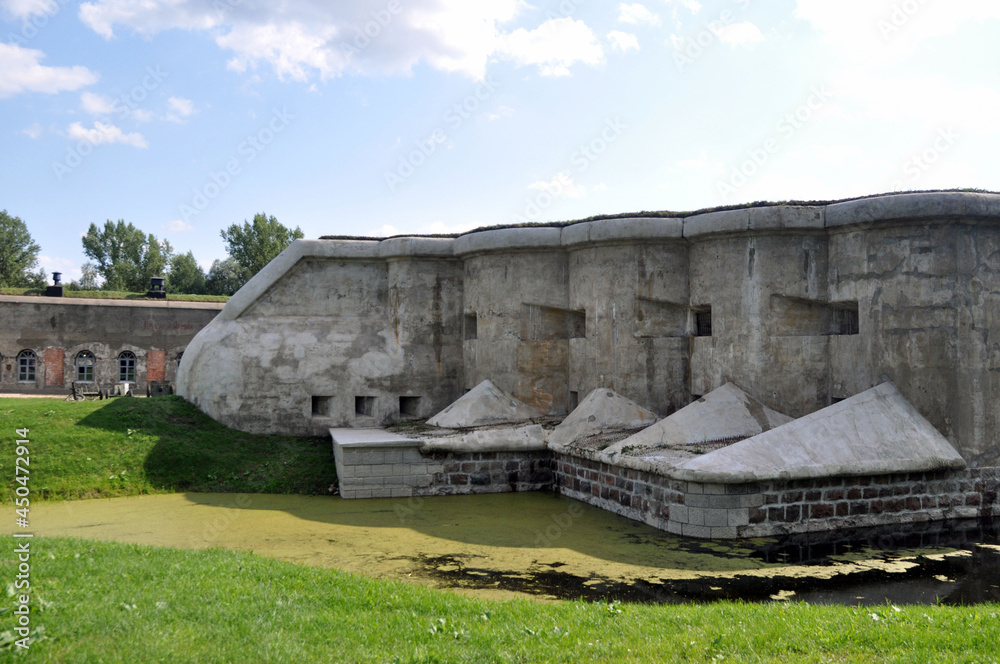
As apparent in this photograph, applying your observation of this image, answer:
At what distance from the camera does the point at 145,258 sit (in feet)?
159

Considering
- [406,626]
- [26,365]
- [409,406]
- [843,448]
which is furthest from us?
[26,365]

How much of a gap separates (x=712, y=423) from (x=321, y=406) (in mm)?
6844

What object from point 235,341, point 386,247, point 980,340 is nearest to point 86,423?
point 235,341

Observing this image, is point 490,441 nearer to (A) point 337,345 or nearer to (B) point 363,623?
(A) point 337,345

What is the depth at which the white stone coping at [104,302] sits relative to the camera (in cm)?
2417

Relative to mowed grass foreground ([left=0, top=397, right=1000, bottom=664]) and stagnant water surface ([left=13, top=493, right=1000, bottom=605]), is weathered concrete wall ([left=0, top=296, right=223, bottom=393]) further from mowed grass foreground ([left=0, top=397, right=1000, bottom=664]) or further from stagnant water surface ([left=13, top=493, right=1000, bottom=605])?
mowed grass foreground ([left=0, top=397, right=1000, bottom=664])

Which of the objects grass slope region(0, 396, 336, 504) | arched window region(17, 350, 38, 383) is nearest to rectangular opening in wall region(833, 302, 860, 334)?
grass slope region(0, 396, 336, 504)

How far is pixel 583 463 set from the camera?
10664 millimetres

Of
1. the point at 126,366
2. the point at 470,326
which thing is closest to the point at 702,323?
the point at 470,326

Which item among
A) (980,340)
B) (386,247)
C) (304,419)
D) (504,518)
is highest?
(386,247)

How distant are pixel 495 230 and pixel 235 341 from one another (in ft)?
15.7

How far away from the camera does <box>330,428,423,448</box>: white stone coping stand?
10914 millimetres

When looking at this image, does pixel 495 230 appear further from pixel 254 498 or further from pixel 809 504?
pixel 809 504

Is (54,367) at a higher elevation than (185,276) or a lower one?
lower
